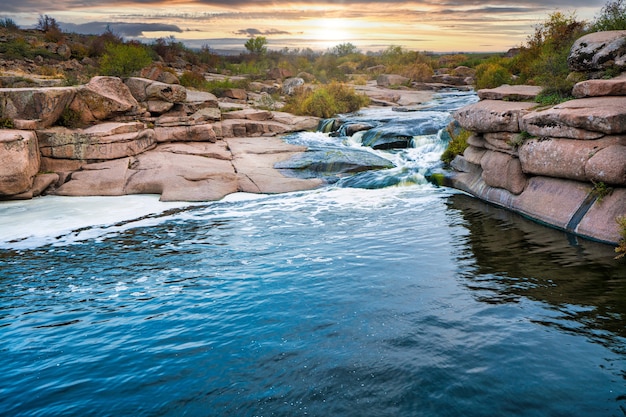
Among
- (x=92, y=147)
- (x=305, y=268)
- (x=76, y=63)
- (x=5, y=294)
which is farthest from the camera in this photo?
(x=76, y=63)

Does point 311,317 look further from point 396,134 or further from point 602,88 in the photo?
point 396,134

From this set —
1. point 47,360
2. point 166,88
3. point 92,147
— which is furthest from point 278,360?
point 166,88

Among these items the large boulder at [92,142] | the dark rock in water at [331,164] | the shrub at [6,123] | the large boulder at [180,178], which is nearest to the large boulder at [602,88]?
the dark rock in water at [331,164]

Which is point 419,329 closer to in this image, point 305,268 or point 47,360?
point 305,268

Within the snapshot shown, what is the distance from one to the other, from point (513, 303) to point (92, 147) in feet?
44.4

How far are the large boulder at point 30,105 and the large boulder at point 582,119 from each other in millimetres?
13627

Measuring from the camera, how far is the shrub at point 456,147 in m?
16.6

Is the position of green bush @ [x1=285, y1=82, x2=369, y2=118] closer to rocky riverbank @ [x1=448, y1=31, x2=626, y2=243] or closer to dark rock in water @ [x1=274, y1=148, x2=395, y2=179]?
dark rock in water @ [x1=274, y1=148, x2=395, y2=179]

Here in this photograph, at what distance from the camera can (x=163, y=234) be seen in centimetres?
1166

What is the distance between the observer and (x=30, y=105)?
16.2 meters

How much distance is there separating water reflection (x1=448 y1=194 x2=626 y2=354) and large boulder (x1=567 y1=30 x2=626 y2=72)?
5.26m

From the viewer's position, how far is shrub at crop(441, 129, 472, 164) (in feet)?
54.6

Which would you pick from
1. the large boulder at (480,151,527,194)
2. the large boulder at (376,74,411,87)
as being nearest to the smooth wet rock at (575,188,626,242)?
the large boulder at (480,151,527,194)

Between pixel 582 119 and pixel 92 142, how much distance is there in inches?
532
